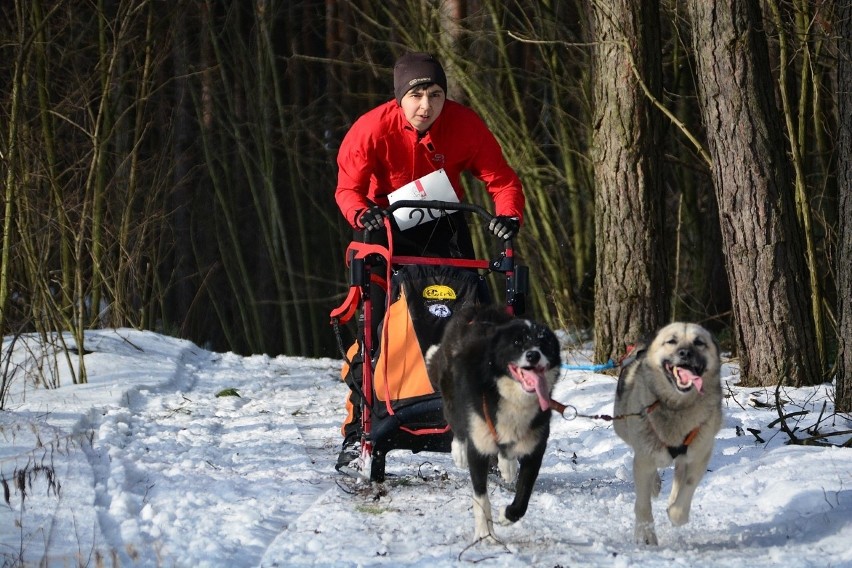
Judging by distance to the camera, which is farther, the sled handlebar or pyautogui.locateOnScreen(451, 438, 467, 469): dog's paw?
the sled handlebar

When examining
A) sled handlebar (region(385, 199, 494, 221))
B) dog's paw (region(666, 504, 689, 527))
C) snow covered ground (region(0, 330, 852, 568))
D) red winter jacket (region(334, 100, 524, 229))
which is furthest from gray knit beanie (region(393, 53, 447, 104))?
dog's paw (region(666, 504, 689, 527))

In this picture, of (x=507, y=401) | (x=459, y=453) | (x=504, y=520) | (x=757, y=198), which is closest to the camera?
(x=507, y=401)

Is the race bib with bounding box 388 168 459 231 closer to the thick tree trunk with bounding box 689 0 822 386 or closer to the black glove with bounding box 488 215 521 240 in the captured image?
the black glove with bounding box 488 215 521 240

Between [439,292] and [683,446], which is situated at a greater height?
[439,292]

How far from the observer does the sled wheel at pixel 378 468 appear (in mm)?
5105

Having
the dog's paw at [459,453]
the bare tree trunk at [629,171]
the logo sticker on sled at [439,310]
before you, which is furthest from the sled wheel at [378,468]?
the bare tree trunk at [629,171]

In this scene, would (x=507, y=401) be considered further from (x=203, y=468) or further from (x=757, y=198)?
(x=757, y=198)

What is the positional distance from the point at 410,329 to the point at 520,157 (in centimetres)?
751

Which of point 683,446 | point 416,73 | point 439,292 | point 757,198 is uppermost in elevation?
point 416,73

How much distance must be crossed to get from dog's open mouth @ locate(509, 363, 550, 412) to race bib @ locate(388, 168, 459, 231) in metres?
1.48

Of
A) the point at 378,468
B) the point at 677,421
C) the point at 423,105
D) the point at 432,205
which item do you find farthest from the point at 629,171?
the point at 677,421

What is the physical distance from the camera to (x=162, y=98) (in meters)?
19.3

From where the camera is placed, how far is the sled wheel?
511cm

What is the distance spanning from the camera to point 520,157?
12.1 metres
